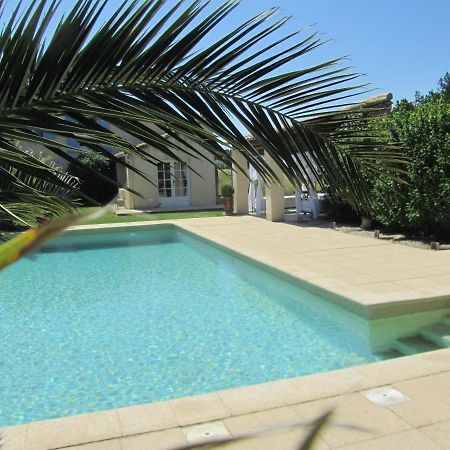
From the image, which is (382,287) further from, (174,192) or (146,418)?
(174,192)

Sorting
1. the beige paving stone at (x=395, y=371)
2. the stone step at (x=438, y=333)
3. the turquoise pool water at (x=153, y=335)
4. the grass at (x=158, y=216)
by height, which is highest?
the grass at (x=158, y=216)

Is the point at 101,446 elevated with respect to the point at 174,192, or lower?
lower

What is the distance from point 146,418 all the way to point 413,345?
12.0 feet

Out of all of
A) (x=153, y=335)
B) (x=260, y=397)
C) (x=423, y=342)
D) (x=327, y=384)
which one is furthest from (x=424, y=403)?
(x=153, y=335)

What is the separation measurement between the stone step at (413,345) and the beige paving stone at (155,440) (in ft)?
11.2

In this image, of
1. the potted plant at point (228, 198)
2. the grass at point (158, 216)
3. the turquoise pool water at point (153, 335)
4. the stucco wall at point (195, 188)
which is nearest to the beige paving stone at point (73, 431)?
the turquoise pool water at point (153, 335)

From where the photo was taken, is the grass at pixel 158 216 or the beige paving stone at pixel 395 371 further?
the grass at pixel 158 216

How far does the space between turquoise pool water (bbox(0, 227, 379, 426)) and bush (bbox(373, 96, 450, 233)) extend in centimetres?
425

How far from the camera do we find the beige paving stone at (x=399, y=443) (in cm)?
295

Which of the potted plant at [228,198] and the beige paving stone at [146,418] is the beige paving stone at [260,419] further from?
the potted plant at [228,198]

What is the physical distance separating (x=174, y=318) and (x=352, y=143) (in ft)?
19.0

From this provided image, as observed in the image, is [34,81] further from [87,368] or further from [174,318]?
[174,318]

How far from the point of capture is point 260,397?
12.0 feet

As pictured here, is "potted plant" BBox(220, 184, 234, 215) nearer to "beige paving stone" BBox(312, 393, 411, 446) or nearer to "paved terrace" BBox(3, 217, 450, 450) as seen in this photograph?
"paved terrace" BBox(3, 217, 450, 450)
